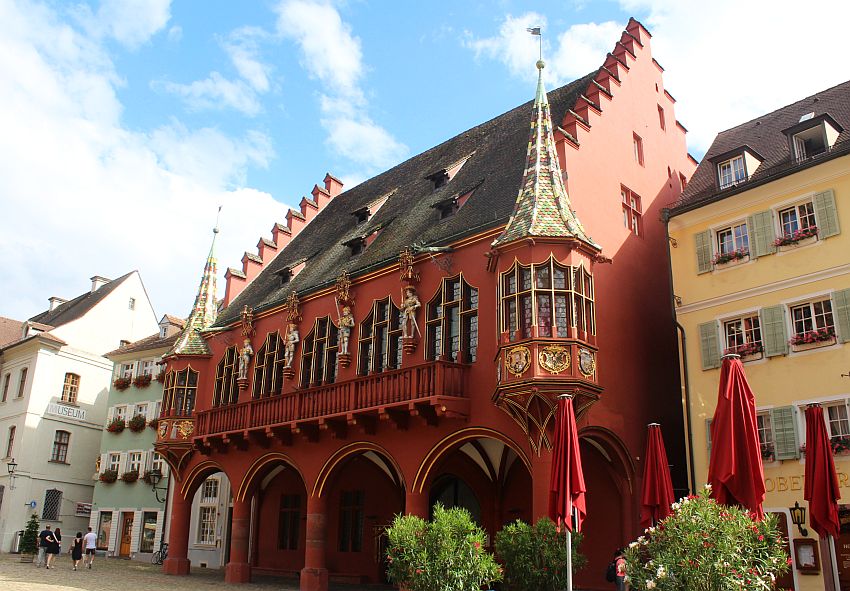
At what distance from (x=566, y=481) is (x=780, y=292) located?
29.8 ft

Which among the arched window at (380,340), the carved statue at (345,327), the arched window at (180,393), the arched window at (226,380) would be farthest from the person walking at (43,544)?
the arched window at (380,340)

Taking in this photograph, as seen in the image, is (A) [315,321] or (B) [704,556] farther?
(A) [315,321]

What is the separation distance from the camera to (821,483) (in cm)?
1283

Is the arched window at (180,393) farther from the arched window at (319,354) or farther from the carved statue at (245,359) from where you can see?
the arched window at (319,354)

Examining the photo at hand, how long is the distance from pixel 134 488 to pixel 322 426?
1823cm

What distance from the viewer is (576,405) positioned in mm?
17500

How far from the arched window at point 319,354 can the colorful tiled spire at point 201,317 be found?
6.53m

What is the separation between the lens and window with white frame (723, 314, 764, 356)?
1930 centimetres

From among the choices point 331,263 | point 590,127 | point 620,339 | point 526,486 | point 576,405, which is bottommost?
point 526,486

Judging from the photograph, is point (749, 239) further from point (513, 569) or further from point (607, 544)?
point (513, 569)

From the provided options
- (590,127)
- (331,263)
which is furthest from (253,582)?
(590,127)

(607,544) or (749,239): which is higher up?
(749,239)

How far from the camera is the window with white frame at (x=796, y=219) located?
62.7 ft

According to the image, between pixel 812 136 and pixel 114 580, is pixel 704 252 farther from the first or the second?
pixel 114 580
